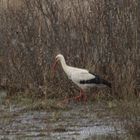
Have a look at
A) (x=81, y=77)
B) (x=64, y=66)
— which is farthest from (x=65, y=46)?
(x=81, y=77)

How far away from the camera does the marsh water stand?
9.64 metres

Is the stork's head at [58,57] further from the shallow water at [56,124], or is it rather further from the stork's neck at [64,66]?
the shallow water at [56,124]

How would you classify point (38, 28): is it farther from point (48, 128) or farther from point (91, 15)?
point (48, 128)

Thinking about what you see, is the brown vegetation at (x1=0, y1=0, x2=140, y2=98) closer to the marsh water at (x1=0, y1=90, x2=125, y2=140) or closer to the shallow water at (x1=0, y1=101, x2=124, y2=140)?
the marsh water at (x1=0, y1=90, x2=125, y2=140)

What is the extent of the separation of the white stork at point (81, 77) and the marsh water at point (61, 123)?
0.42 metres

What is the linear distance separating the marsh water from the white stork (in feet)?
1.37

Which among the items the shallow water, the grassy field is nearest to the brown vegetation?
the grassy field

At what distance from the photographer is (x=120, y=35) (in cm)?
1293

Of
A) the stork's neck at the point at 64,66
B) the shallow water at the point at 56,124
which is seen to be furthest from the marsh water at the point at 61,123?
the stork's neck at the point at 64,66

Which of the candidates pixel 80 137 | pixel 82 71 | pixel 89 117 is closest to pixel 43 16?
pixel 82 71

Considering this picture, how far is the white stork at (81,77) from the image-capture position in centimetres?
1292

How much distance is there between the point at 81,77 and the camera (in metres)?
13.1

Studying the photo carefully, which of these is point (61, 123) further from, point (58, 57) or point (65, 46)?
point (65, 46)

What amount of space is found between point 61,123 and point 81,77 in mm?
2495
